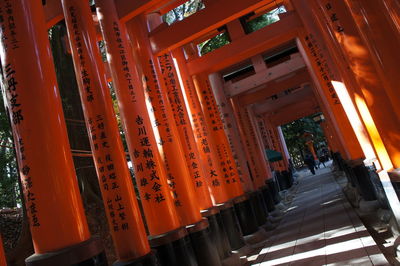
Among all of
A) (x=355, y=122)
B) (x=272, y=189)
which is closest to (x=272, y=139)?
(x=272, y=189)

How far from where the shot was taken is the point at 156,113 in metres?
5.35

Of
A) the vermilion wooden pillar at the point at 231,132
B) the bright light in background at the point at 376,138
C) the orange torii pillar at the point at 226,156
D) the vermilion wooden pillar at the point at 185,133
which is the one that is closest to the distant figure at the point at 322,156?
the vermilion wooden pillar at the point at 231,132

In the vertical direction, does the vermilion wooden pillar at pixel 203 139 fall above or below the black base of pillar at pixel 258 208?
above

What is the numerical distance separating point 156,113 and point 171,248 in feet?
6.90

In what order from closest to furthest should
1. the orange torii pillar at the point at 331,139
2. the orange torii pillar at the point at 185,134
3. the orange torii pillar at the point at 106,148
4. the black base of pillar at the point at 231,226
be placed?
the orange torii pillar at the point at 106,148 < the orange torii pillar at the point at 185,134 < the black base of pillar at the point at 231,226 < the orange torii pillar at the point at 331,139

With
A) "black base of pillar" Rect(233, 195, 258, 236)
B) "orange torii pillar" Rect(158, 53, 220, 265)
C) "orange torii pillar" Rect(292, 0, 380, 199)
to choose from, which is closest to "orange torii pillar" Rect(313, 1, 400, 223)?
"orange torii pillar" Rect(292, 0, 380, 199)

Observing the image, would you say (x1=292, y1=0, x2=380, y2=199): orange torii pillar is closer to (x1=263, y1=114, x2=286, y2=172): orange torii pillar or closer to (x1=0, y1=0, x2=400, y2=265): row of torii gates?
(x1=0, y1=0, x2=400, y2=265): row of torii gates

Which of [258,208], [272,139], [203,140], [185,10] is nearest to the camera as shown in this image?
[203,140]

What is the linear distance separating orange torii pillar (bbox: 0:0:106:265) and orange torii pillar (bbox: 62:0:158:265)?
849 millimetres

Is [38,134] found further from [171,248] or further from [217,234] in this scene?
[217,234]

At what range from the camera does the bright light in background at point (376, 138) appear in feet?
13.7

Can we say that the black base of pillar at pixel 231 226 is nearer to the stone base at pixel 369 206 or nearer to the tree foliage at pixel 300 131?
the stone base at pixel 369 206

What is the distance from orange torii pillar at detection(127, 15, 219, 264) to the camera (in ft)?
16.7

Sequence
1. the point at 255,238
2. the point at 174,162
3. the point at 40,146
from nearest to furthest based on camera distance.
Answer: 1. the point at 40,146
2. the point at 174,162
3. the point at 255,238
